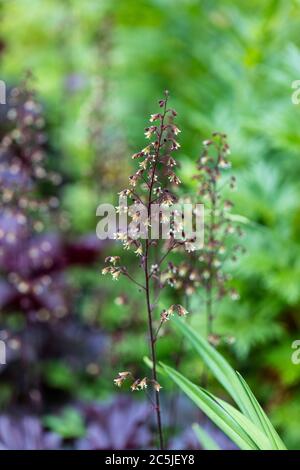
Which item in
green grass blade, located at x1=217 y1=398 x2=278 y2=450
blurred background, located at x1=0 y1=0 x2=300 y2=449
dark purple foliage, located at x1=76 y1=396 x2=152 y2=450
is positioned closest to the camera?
green grass blade, located at x1=217 y1=398 x2=278 y2=450

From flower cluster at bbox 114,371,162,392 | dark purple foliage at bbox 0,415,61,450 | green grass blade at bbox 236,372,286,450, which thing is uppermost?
flower cluster at bbox 114,371,162,392

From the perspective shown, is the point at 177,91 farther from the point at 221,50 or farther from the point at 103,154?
the point at 103,154

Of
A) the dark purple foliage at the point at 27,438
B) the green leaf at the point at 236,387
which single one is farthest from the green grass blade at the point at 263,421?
Result: the dark purple foliage at the point at 27,438

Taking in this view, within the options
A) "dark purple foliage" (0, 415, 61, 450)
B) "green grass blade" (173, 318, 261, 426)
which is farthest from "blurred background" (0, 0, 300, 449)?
"green grass blade" (173, 318, 261, 426)

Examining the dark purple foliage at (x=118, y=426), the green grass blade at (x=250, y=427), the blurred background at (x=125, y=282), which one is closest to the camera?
the green grass blade at (x=250, y=427)

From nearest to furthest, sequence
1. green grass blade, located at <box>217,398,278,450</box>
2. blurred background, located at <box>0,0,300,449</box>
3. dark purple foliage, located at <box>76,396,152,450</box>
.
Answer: green grass blade, located at <box>217,398,278,450</box>
dark purple foliage, located at <box>76,396,152,450</box>
blurred background, located at <box>0,0,300,449</box>

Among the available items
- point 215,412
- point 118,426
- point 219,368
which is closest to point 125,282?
point 118,426

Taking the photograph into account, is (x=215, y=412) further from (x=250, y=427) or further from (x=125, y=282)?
(x=125, y=282)

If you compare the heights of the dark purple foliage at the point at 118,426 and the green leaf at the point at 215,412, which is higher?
the green leaf at the point at 215,412

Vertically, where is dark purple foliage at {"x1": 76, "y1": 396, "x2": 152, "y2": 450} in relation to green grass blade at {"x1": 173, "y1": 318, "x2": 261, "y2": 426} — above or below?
below

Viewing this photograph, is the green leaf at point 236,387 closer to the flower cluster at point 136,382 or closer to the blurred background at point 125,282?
the flower cluster at point 136,382

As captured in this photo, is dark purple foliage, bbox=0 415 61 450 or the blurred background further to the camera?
the blurred background

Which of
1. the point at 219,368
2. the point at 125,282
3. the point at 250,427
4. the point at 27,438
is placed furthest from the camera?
the point at 125,282

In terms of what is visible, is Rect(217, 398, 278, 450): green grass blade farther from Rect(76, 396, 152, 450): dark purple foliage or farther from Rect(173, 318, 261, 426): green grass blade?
A: Rect(76, 396, 152, 450): dark purple foliage
